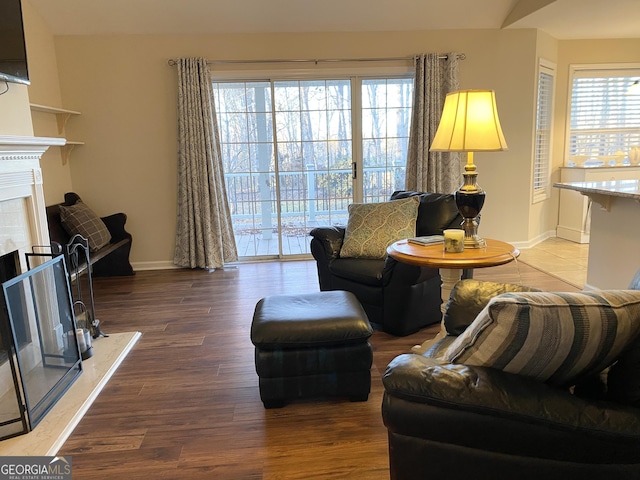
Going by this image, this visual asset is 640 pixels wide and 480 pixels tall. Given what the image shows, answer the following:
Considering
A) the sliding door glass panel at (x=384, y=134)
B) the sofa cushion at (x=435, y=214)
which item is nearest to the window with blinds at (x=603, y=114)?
the sliding door glass panel at (x=384, y=134)

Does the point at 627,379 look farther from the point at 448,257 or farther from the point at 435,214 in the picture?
the point at 435,214

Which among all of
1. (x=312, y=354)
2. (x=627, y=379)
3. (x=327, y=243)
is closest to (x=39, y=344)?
(x=312, y=354)

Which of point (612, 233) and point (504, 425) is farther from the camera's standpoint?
point (612, 233)

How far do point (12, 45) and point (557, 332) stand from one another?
10.2 ft

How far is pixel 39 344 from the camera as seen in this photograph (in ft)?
8.79

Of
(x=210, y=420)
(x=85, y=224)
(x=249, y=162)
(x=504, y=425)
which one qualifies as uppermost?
(x=249, y=162)

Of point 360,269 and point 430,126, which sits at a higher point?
point 430,126

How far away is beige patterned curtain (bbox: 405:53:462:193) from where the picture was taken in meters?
5.03

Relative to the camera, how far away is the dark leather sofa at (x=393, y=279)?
3.04 m

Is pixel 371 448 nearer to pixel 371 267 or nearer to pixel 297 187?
pixel 371 267

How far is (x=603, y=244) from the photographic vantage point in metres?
3.63

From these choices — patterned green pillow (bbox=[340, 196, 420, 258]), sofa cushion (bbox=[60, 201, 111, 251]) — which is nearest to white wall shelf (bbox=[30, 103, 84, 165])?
sofa cushion (bbox=[60, 201, 111, 251])

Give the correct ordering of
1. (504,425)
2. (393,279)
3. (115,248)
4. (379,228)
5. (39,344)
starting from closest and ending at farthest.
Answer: (504,425)
(39,344)
(393,279)
(379,228)
(115,248)

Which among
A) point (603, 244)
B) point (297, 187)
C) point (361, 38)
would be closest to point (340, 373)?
point (603, 244)
